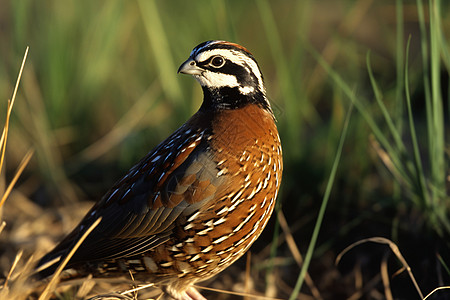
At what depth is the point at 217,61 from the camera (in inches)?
135

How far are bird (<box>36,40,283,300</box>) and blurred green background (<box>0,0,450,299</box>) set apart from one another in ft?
1.35

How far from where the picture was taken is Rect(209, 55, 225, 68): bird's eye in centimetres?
341

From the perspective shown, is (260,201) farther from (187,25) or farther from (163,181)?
(187,25)

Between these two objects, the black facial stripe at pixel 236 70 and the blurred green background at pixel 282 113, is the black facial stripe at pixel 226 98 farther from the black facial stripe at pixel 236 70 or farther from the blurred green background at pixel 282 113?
the blurred green background at pixel 282 113

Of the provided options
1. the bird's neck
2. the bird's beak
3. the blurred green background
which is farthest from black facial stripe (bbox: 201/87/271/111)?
the blurred green background

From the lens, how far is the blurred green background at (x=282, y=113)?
4016 millimetres

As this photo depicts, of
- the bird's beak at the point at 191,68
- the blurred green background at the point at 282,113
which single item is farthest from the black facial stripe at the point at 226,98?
the blurred green background at the point at 282,113

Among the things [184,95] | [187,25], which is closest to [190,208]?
[184,95]

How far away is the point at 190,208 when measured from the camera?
3.26 meters

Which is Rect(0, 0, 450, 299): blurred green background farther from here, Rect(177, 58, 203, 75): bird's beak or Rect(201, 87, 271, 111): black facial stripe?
Rect(177, 58, 203, 75): bird's beak

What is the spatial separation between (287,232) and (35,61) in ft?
11.8

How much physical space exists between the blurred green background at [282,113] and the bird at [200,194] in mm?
413

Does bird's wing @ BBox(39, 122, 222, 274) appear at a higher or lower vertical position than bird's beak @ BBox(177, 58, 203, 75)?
lower

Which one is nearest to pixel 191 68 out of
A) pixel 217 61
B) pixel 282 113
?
pixel 217 61
